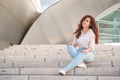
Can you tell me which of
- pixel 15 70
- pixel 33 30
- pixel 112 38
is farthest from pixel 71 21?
pixel 15 70

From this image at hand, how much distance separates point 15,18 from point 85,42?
287 inches

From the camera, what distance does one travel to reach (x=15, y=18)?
39.7 ft

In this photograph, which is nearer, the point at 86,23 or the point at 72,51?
the point at 72,51

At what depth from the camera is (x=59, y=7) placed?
1612 centimetres

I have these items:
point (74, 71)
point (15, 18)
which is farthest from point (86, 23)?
point (15, 18)

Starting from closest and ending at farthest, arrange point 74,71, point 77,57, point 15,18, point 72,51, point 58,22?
point 74,71, point 77,57, point 72,51, point 15,18, point 58,22

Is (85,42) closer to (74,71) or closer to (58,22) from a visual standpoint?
(74,71)

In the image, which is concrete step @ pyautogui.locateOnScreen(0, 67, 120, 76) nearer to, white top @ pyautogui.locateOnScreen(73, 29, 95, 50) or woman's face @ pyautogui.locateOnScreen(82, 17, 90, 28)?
white top @ pyautogui.locateOnScreen(73, 29, 95, 50)

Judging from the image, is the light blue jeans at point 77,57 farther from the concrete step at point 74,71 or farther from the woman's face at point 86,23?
the woman's face at point 86,23

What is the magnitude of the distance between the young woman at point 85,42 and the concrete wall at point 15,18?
447 centimetres

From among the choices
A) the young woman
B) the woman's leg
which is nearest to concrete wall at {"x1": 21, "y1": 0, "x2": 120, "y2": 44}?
the young woman

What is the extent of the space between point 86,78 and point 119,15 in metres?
18.6

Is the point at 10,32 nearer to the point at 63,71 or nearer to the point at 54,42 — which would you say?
the point at 54,42

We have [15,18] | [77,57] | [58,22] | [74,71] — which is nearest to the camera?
[74,71]
